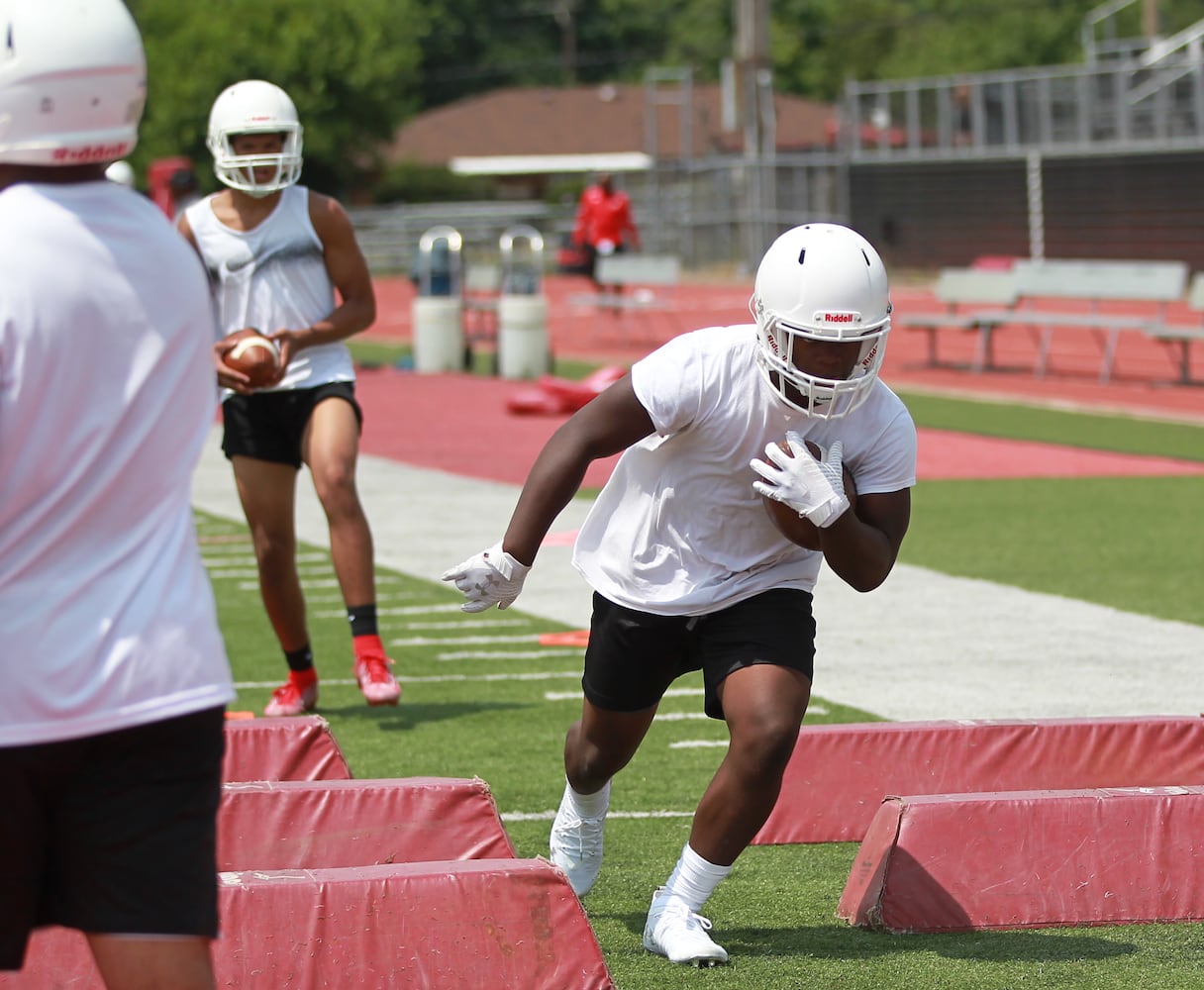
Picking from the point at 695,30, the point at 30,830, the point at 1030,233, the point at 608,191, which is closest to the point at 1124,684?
the point at 30,830

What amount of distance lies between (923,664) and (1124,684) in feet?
2.74

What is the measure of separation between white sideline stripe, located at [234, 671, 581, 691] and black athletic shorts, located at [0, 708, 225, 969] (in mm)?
5088

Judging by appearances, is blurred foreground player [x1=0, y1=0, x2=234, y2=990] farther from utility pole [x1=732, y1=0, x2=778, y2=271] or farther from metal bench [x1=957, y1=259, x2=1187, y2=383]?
utility pole [x1=732, y1=0, x2=778, y2=271]

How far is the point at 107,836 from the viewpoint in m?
2.71

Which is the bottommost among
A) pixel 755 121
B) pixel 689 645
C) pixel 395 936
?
pixel 395 936

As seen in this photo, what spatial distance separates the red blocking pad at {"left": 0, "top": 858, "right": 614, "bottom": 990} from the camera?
3891 mm

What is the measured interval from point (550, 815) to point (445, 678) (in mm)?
2177

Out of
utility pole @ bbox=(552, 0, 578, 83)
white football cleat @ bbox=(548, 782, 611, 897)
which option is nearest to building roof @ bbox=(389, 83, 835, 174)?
utility pole @ bbox=(552, 0, 578, 83)

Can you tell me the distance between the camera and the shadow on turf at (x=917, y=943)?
4.45 metres

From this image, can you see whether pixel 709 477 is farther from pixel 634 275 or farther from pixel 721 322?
pixel 721 322

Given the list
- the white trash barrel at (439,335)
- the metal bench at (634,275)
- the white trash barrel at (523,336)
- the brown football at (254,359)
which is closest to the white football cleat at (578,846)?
the brown football at (254,359)

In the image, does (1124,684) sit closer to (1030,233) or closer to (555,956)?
(555,956)

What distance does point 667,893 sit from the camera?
4480 mm

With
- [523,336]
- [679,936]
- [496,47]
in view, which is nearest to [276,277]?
[679,936]
